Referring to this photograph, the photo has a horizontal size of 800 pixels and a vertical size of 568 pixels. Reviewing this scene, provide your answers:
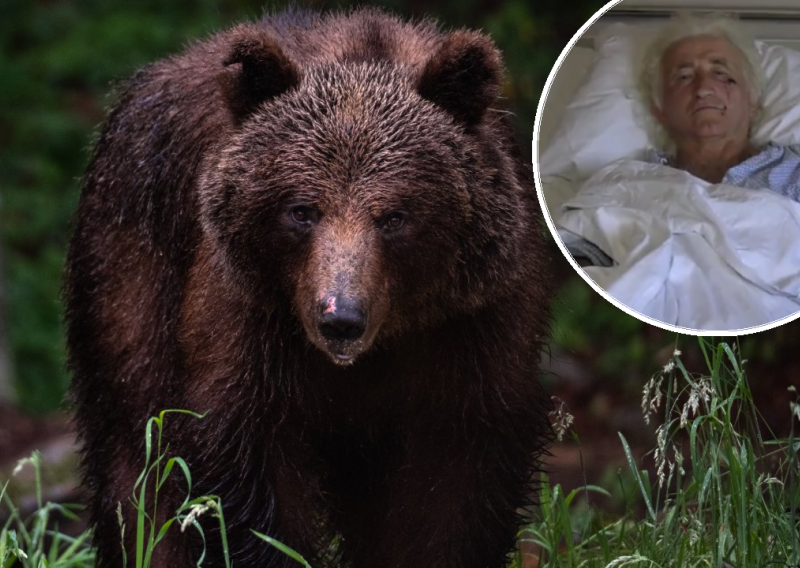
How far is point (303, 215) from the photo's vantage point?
12.7 feet

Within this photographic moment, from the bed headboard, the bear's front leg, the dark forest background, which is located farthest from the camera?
the dark forest background

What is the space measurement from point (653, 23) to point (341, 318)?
1579 mm

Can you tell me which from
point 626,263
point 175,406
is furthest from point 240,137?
point 626,263

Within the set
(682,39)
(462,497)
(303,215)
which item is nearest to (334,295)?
(303,215)

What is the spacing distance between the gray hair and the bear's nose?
1.33m

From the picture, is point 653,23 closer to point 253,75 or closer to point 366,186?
point 366,186

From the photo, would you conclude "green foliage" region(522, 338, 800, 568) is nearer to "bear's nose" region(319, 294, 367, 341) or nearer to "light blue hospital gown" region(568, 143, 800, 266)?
"light blue hospital gown" region(568, 143, 800, 266)

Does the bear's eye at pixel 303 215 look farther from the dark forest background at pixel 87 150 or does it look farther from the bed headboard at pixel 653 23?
the dark forest background at pixel 87 150

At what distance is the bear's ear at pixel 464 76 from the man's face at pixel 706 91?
65cm

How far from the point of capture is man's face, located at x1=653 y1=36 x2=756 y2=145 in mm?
4297

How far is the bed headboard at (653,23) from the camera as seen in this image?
4238 millimetres

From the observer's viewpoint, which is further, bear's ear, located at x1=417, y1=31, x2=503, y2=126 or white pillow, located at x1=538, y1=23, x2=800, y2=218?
white pillow, located at x1=538, y1=23, x2=800, y2=218

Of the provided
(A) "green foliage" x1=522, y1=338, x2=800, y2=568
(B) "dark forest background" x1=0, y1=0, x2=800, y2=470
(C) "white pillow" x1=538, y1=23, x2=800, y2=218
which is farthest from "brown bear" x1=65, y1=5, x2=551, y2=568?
(B) "dark forest background" x1=0, y1=0, x2=800, y2=470

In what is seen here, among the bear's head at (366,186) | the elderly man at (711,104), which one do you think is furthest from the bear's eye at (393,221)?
the elderly man at (711,104)
